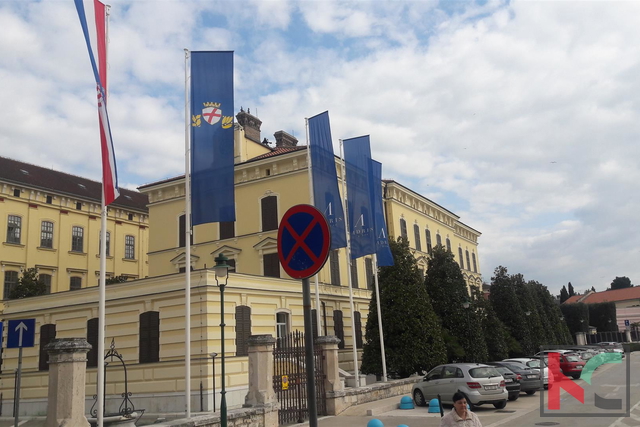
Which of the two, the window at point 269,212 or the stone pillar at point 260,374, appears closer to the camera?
the stone pillar at point 260,374

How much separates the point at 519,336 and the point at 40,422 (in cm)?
3650

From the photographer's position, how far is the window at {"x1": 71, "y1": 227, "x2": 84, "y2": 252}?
48.6 metres

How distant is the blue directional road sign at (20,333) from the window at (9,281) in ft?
109

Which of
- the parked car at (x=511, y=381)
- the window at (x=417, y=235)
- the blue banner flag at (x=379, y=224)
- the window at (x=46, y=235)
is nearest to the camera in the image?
the parked car at (x=511, y=381)

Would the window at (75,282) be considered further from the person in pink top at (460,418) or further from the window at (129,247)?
the person in pink top at (460,418)

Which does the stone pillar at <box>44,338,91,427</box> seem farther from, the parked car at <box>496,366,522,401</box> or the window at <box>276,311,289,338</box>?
the window at <box>276,311,289,338</box>

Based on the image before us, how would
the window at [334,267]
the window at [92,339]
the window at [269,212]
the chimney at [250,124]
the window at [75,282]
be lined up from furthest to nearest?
the window at [75,282] → the chimney at [250,124] → the window at [269,212] → the window at [334,267] → the window at [92,339]

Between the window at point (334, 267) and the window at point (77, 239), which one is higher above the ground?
the window at point (77, 239)

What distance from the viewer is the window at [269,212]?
35406 millimetres

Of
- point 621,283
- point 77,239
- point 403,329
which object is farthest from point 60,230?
point 621,283

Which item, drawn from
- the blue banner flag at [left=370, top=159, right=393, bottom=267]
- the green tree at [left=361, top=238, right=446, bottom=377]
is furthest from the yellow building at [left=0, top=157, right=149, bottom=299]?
the blue banner flag at [left=370, top=159, right=393, bottom=267]

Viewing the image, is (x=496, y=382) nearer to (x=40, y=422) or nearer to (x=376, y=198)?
(x=376, y=198)

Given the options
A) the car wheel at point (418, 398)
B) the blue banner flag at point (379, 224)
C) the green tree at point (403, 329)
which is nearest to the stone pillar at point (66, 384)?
the car wheel at point (418, 398)

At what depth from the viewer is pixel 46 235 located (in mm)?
46406
